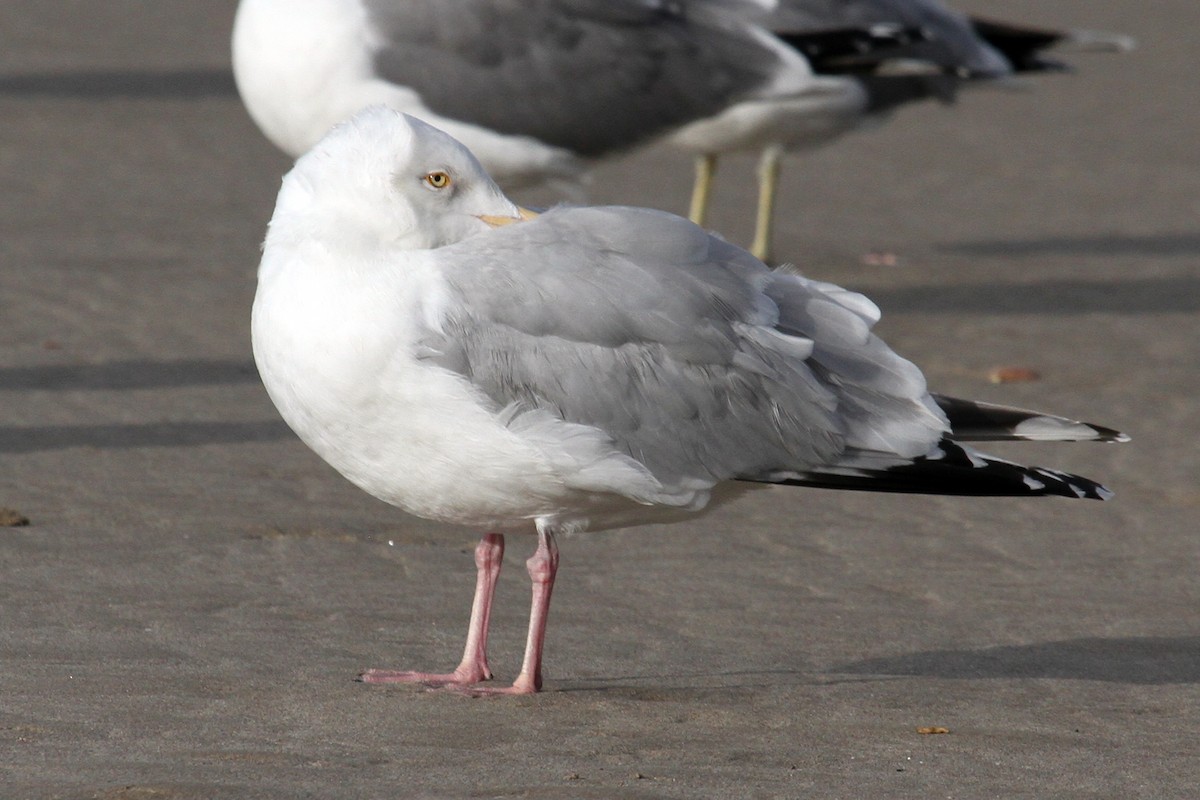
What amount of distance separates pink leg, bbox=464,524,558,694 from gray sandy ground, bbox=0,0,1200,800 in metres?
0.05

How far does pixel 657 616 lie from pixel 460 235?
51.5 inches

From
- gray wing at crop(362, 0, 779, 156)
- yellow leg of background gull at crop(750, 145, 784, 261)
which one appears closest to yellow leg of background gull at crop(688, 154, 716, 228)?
yellow leg of background gull at crop(750, 145, 784, 261)

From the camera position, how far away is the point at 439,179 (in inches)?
183

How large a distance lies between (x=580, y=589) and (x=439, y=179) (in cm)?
149

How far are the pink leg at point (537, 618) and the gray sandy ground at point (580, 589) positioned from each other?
0.05m

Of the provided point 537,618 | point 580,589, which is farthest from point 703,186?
point 537,618

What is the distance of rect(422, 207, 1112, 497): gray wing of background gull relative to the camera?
454 centimetres

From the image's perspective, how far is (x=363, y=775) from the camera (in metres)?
4.00

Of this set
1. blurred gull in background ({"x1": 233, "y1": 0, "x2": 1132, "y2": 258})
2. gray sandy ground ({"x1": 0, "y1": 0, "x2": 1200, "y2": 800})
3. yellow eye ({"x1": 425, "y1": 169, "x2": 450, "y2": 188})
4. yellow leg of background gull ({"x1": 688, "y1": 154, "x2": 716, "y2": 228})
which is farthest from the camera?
yellow leg of background gull ({"x1": 688, "y1": 154, "x2": 716, "y2": 228})

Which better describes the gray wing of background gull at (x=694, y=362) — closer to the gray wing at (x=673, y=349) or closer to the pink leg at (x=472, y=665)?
the gray wing at (x=673, y=349)

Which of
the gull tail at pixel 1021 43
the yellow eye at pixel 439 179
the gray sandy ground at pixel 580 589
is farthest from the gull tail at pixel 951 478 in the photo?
the gull tail at pixel 1021 43

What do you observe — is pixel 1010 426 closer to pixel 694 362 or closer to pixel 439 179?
pixel 694 362

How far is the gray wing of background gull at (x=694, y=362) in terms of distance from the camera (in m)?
4.54

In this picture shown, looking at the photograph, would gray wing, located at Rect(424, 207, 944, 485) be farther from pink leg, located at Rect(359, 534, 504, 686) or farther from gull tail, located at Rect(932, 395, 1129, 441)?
pink leg, located at Rect(359, 534, 504, 686)
